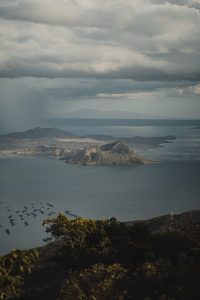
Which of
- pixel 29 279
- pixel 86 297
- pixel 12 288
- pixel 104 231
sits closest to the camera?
pixel 12 288

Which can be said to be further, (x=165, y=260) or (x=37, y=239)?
(x=37, y=239)

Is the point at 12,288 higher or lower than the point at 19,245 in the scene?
higher

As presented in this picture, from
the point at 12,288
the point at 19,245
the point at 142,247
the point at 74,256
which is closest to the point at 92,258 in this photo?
the point at 74,256

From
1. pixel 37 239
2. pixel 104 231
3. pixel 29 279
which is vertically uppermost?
pixel 104 231

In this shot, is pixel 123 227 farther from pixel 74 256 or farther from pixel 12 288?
pixel 12 288

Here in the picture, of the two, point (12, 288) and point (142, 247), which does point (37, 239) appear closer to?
point (142, 247)

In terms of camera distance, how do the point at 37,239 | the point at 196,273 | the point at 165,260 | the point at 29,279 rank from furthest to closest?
the point at 37,239 < the point at 29,279 < the point at 165,260 < the point at 196,273
